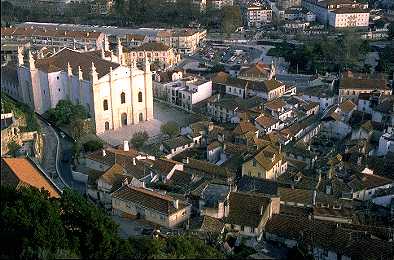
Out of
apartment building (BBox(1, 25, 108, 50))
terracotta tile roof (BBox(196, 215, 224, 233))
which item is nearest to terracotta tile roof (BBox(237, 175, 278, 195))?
terracotta tile roof (BBox(196, 215, 224, 233))

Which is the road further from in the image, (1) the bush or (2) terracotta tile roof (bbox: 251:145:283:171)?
(2) terracotta tile roof (bbox: 251:145:283:171)

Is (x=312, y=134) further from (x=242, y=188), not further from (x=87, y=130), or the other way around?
(x=87, y=130)

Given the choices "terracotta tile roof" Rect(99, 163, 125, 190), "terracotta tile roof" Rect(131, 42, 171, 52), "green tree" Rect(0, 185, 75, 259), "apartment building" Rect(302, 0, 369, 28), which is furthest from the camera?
"apartment building" Rect(302, 0, 369, 28)

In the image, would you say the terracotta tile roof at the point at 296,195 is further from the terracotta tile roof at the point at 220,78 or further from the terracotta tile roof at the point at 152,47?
the terracotta tile roof at the point at 152,47

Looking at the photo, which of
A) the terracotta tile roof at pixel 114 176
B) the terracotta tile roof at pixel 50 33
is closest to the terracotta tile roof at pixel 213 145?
the terracotta tile roof at pixel 114 176

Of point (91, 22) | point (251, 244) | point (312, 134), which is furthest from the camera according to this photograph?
point (91, 22)

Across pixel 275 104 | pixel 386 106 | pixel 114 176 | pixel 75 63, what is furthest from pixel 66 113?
pixel 386 106

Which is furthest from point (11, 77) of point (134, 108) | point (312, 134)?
point (312, 134)
